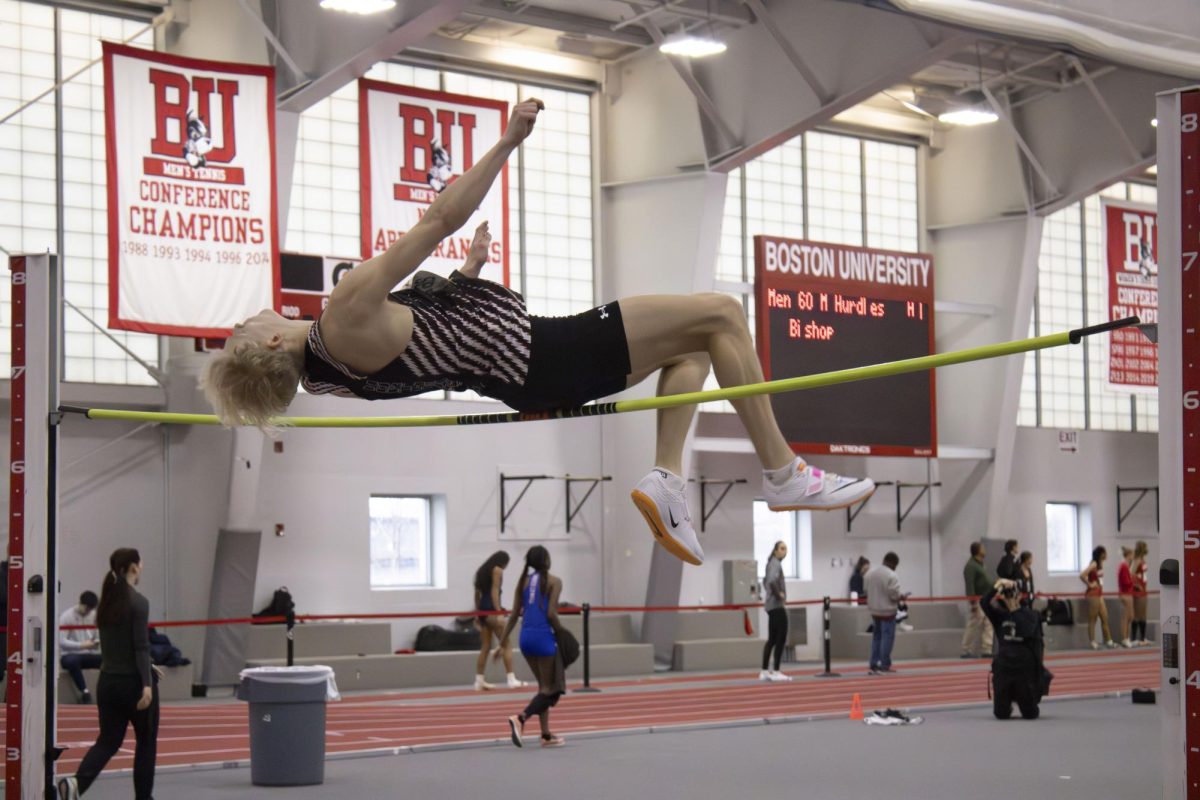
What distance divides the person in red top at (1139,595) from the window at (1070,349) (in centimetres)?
257

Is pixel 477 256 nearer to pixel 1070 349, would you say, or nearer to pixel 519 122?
pixel 519 122

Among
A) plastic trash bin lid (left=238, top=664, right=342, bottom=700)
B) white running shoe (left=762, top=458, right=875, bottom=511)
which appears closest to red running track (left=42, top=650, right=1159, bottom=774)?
plastic trash bin lid (left=238, top=664, right=342, bottom=700)

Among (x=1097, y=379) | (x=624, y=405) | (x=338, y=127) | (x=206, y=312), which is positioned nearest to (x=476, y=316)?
(x=624, y=405)

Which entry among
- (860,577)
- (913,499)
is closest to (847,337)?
(860,577)

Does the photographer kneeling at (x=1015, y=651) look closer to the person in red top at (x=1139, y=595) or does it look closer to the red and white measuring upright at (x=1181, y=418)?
the red and white measuring upright at (x=1181, y=418)

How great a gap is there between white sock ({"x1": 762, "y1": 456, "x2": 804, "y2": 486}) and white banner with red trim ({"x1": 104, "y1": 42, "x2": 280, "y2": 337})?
9189mm

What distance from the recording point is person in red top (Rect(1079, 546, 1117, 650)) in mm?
21281

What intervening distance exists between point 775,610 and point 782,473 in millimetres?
12131

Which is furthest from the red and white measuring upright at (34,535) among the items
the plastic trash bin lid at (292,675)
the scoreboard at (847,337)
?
the scoreboard at (847,337)

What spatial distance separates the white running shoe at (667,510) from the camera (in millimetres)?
4652

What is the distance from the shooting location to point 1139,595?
72.6ft

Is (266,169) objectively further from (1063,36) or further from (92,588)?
(1063,36)

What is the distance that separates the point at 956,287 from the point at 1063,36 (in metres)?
9.60

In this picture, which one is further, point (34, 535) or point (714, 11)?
point (714, 11)
